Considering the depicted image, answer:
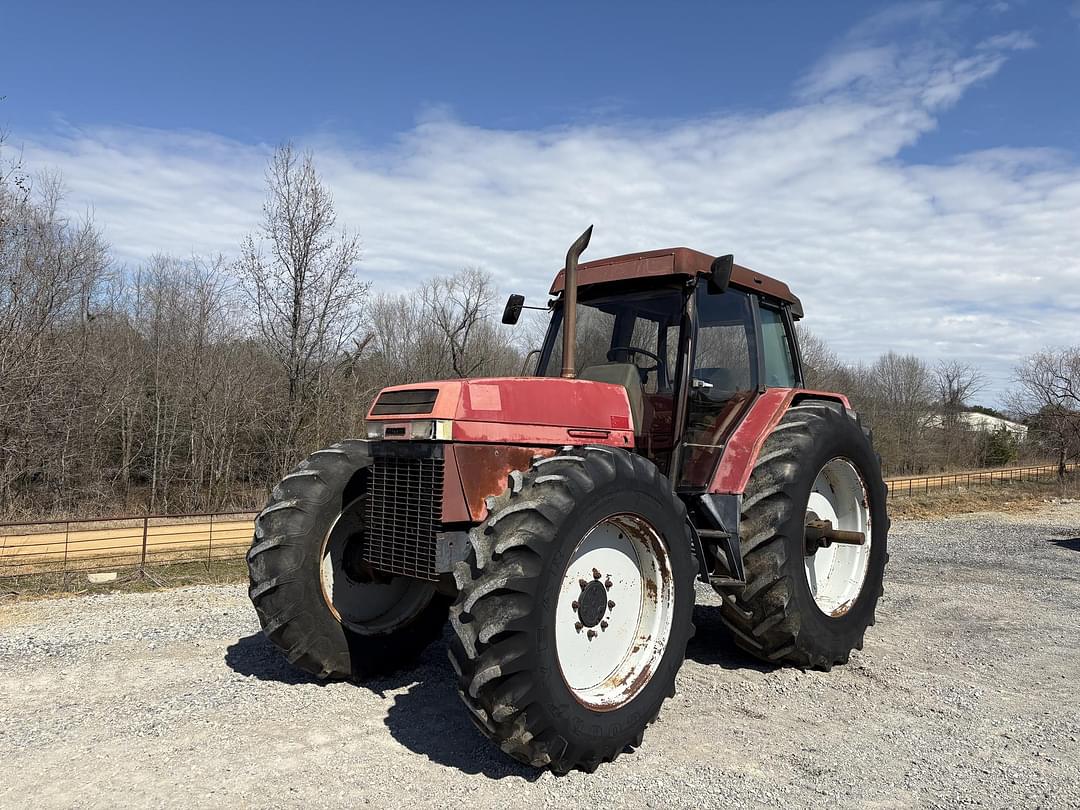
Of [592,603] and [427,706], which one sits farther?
[427,706]

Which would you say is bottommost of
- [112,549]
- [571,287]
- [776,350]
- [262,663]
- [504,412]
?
[112,549]

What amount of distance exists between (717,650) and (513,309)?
9.23 ft

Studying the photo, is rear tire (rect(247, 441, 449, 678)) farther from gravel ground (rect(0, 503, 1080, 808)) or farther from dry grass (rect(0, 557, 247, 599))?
dry grass (rect(0, 557, 247, 599))

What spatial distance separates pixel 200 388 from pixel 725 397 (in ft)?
60.2

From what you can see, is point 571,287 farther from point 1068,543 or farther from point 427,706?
point 1068,543

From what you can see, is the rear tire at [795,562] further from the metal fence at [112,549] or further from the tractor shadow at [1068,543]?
the tractor shadow at [1068,543]

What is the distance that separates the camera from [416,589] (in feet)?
16.1

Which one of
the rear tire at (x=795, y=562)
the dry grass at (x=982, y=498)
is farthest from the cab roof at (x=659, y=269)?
the dry grass at (x=982, y=498)

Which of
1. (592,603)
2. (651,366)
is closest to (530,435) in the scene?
(592,603)

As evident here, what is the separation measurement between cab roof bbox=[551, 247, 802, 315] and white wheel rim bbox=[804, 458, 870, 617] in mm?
1380

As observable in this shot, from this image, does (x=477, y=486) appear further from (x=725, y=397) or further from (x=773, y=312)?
(x=773, y=312)

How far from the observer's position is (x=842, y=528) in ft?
18.8

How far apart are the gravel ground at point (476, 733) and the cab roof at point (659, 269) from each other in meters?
2.56

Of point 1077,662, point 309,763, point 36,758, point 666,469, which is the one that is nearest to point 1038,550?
point 1077,662
